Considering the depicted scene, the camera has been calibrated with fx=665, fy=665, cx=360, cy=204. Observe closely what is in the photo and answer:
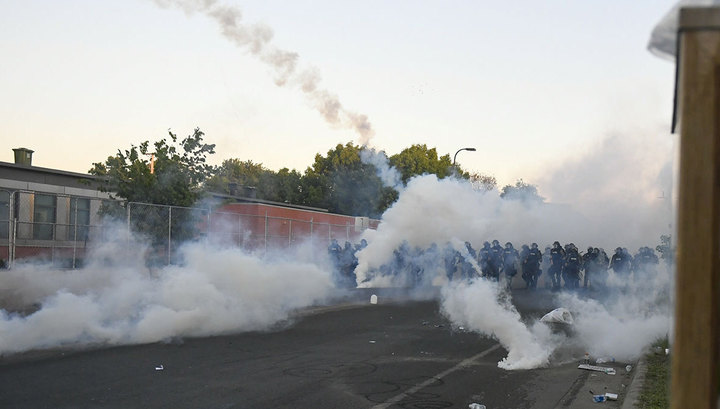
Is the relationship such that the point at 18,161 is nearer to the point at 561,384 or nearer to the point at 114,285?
the point at 114,285

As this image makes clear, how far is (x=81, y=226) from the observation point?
1672 cm

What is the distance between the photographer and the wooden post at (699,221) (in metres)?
1.70

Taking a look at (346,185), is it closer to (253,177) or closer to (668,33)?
(253,177)

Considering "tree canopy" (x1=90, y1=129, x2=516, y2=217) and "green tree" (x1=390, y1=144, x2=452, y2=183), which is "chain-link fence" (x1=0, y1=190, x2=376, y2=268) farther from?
"green tree" (x1=390, y1=144, x2=452, y2=183)

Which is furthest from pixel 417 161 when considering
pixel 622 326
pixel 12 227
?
pixel 622 326

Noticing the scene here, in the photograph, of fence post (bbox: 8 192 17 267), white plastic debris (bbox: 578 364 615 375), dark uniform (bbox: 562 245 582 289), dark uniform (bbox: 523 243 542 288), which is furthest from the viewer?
dark uniform (bbox: 523 243 542 288)

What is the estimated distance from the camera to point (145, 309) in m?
12.8

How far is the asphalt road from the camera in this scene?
287 inches

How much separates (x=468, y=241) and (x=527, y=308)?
842 centimetres

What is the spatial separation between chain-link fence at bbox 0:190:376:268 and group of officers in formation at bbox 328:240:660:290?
7151 millimetres

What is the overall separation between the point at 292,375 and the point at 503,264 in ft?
53.6

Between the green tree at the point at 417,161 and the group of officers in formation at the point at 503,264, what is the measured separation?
847 inches

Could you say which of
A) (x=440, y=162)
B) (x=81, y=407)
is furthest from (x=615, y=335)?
(x=440, y=162)

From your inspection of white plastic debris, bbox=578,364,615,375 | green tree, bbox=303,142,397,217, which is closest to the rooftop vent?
green tree, bbox=303,142,397,217
